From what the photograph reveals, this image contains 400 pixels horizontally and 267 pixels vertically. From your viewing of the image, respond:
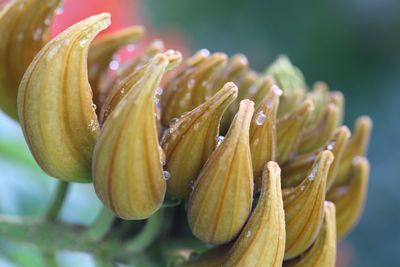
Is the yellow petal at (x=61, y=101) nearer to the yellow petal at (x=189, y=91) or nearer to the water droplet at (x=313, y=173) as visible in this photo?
the yellow petal at (x=189, y=91)

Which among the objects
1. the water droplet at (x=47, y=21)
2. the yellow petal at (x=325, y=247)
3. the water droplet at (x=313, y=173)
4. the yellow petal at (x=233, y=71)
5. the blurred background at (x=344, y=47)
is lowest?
the yellow petal at (x=325, y=247)

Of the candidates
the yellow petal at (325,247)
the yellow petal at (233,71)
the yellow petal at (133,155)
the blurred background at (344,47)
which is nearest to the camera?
the yellow petal at (133,155)

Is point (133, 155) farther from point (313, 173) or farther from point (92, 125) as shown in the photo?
point (313, 173)

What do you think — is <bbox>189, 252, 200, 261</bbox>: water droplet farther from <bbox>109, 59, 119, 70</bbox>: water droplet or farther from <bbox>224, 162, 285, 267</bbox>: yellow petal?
<bbox>109, 59, 119, 70</bbox>: water droplet

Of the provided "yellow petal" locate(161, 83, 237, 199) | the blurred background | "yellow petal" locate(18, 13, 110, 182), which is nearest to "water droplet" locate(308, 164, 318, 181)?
"yellow petal" locate(161, 83, 237, 199)

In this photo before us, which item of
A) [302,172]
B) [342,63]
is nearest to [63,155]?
[302,172]

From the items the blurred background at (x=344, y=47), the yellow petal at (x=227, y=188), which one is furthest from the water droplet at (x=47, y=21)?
the blurred background at (x=344, y=47)
